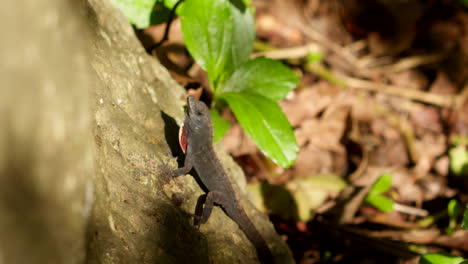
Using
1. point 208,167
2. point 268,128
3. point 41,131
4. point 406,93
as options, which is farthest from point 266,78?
point 406,93

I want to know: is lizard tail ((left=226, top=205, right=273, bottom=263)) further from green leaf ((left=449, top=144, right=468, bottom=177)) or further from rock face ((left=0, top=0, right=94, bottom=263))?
green leaf ((left=449, top=144, right=468, bottom=177))

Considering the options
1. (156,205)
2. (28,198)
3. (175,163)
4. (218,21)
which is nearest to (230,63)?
(218,21)

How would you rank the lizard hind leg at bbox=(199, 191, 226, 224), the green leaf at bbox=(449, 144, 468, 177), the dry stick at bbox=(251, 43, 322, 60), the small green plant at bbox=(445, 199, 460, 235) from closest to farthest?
1. the lizard hind leg at bbox=(199, 191, 226, 224)
2. the small green plant at bbox=(445, 199, 460, 235)
3. the green leaf at bbox=(449, 144, 468, 177)
4. the dry stick at bbox=(251, 43, 322, 60)

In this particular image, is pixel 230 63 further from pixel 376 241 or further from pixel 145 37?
pixel 376 241

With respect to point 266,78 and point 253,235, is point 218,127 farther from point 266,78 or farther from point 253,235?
point 253,235

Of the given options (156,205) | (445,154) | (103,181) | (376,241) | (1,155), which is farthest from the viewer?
(445,154)

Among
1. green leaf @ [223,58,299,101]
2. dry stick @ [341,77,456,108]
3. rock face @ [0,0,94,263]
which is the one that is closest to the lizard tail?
green leaf @ [223,58,299,101]
